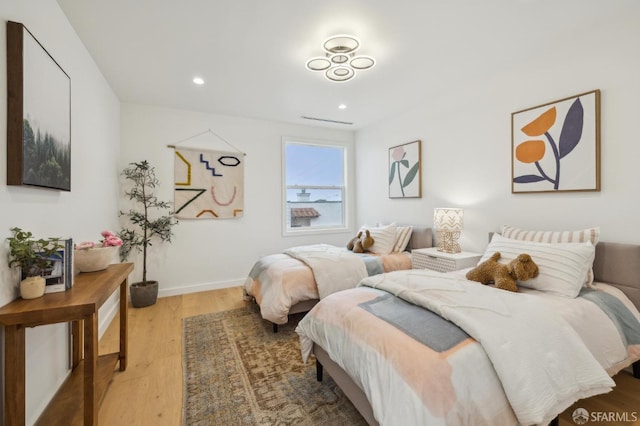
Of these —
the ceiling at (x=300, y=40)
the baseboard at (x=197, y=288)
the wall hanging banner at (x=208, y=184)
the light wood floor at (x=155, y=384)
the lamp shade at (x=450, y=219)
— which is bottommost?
the light wood floor at (x=155, y=384)

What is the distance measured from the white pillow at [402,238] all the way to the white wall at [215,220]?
1543 millimetres

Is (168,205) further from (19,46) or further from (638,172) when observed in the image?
(638,172)

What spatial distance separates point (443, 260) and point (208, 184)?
317 cm

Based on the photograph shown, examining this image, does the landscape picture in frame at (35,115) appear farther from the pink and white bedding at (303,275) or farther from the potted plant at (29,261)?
the pink and white bedding at (303,275)

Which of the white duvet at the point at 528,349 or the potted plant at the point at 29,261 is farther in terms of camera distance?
the potted plant at the point at 29,261

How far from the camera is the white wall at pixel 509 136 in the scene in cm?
207

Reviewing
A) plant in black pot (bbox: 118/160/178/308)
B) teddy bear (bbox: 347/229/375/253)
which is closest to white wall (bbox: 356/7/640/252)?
teddy bear (bbox: 347/229/375/253)

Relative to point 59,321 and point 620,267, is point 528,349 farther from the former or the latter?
point 59,321

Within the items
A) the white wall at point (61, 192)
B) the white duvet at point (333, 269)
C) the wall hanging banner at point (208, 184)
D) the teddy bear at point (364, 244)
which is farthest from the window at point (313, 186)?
the white wall at point (61, 192)

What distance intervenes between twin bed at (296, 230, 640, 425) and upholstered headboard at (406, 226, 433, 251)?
147 cm

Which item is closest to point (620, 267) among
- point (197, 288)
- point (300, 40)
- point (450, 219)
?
point (450, 219)

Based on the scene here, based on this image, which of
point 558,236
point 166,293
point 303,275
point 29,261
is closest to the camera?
point 29,261

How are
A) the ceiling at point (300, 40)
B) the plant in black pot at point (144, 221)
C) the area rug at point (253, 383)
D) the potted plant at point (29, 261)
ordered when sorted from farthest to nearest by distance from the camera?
the plant in black pot at point (144, 221), the ceiling at point (300, 40), the area rug at point (253, 383), the potted plant at point (29, 261)

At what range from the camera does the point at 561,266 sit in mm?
1908
